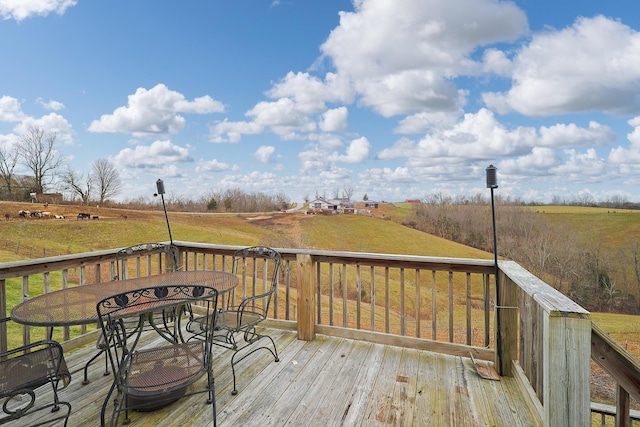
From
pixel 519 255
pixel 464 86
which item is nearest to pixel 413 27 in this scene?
pixel 464 86

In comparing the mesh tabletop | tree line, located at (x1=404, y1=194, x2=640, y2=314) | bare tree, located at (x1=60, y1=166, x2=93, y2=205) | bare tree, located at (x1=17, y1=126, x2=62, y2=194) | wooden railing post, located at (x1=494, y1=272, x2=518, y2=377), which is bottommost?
tree line, located at (x1=404, y1=194, x2=640, y2=314)

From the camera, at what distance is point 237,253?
3641 millimetres

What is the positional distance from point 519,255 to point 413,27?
19.7 metres

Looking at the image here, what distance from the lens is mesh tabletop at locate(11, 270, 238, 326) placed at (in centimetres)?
194

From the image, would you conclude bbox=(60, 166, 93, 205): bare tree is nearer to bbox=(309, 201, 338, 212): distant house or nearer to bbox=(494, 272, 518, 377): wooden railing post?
bbox=(309, 201, 338, 212): distant house

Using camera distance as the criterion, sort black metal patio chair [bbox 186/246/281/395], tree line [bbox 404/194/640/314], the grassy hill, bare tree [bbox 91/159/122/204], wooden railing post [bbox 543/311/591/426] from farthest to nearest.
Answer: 1. tree line [bbox 404/194/640/314]
2. bare tree [bbox 91/159/122/204]
3. the grassy hill
4. black metal patio chair [bbox 186/246/281/395]
5. wooden railing post [bbox 543/311/591/426]

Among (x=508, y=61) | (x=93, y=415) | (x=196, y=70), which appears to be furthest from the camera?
(x=508, y=61)

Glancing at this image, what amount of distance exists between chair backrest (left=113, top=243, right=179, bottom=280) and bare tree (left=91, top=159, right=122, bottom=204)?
11158mm

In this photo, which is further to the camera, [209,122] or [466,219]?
[466,219]

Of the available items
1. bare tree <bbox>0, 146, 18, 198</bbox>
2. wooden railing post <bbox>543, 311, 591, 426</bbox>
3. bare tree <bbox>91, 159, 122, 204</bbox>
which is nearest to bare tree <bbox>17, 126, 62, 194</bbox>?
bare tree <bbox>0, 146, 18, 198</bbox>

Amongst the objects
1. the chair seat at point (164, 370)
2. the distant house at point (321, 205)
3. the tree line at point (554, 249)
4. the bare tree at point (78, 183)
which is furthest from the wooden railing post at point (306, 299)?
the tree line at point (554, 249)

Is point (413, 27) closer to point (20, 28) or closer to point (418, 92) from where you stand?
point (418, 92)

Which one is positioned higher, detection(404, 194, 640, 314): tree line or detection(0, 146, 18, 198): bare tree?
detection(0, 146, 18, 198): bare tree

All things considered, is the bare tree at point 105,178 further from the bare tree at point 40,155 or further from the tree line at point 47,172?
the bare tree at point 40,155
